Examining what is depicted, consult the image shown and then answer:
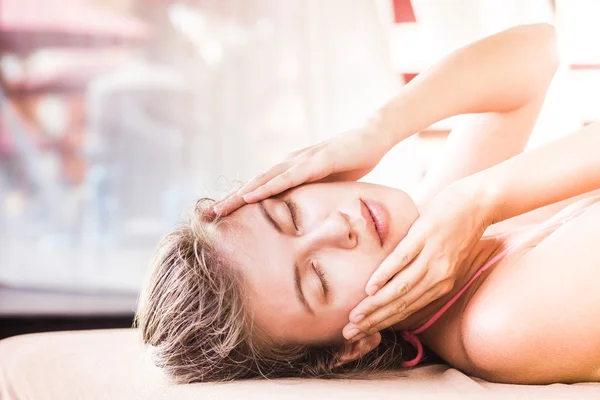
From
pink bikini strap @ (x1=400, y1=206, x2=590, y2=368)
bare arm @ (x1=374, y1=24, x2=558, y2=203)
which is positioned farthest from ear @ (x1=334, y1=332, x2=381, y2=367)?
bare arm @ (x1=374, y1=24, x2=558, y2=203)

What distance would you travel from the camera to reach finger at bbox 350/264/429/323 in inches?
42.3

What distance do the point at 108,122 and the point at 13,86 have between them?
1.74 feet

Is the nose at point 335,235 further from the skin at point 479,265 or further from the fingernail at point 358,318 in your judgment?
the fingernail at point 358,318

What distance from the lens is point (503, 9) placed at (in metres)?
2.43

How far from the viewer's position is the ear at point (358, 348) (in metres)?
1.24

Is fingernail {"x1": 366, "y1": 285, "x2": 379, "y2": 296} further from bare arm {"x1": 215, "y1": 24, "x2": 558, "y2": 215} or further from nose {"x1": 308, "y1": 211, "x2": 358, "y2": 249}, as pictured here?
bare arm {"x1": 215, "y1": 24, "x2": 558, "y2": 215}

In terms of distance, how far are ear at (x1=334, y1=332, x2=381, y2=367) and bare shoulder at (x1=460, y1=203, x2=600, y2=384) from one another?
0.21m

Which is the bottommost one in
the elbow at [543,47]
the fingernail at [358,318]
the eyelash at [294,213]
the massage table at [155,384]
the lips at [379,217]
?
the massage table at [155,384]

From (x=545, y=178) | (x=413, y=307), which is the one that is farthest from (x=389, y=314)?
(x=545, y=178)

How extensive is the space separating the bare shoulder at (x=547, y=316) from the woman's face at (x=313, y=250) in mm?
216

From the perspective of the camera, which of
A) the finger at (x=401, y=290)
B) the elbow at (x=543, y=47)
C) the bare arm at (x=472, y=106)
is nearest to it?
the finger at (x=401, y=290)

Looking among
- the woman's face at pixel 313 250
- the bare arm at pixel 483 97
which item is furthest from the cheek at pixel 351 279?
the bare arm at pixel 483 97

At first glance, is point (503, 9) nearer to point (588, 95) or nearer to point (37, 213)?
point (588, 95)

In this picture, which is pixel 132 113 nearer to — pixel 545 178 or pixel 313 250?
pixel 313 250
